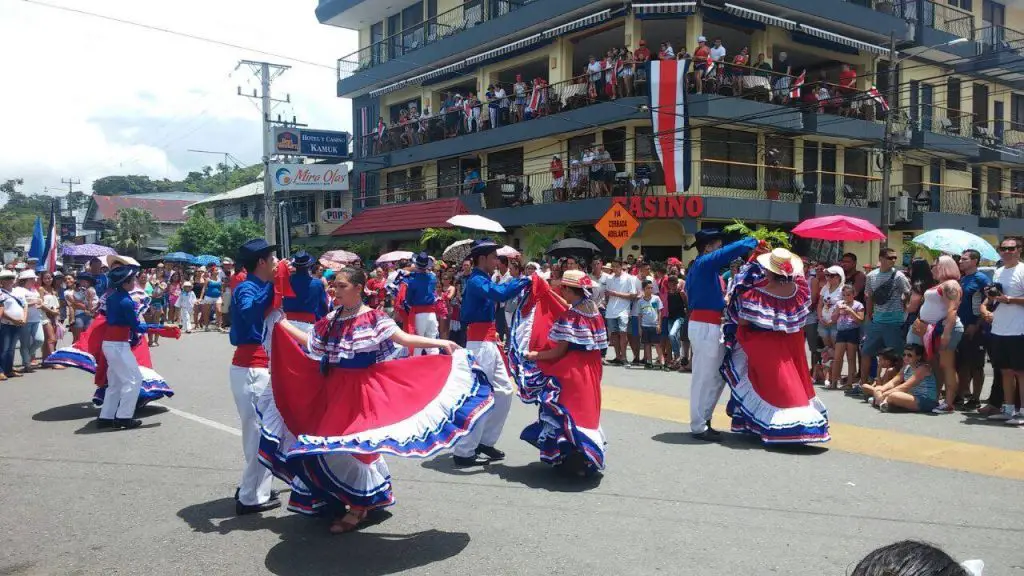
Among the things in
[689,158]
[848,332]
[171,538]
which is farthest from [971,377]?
[689,158]

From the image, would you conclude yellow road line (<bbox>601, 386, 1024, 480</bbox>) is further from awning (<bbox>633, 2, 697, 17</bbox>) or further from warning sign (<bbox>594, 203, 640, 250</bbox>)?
awning (<bbox>633, 2, 697, 17</bbox>)

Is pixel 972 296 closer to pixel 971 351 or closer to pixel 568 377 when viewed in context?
pixel 971 351

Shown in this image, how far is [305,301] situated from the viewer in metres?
9.40

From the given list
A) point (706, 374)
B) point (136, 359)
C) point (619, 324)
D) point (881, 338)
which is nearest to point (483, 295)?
point (706, 374)

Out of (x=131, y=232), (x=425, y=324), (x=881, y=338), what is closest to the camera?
(x=425, y=324)

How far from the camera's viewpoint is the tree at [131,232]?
58000mm

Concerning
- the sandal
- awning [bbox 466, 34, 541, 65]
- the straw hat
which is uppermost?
awning [bbox 466, 34, 541, 65]

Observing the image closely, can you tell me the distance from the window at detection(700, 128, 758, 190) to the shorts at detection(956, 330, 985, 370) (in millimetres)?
15368

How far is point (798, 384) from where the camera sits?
7680 mm

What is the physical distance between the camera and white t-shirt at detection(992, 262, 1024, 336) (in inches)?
342

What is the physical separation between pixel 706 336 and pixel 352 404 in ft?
13.8

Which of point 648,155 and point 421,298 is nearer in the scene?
point 421,298

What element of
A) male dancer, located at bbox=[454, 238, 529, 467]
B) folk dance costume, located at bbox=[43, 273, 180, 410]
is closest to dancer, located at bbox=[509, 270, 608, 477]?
male dancer, located at bbox=[454, 238, 529, 467]

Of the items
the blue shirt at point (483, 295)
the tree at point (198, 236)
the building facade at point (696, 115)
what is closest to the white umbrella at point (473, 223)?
the blue shirt at point (483, 295)
